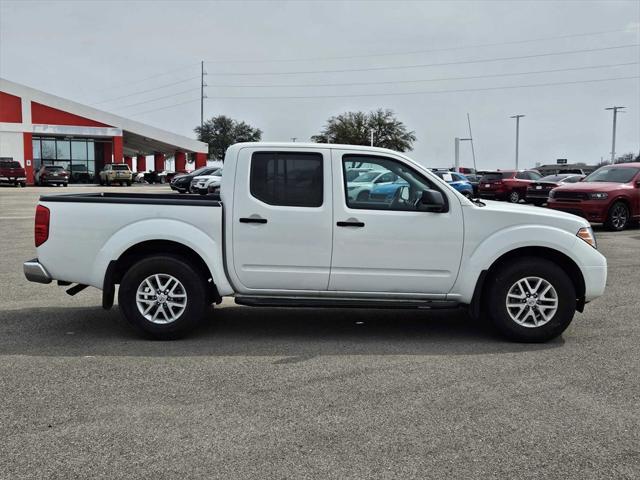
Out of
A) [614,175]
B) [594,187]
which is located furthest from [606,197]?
[614,175]

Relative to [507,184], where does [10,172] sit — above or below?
above

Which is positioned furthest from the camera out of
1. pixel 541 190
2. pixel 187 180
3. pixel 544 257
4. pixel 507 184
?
pixel 187 180

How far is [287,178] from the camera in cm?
619

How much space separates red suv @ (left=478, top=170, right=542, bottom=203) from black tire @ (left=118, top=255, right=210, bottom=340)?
2537 centimetres

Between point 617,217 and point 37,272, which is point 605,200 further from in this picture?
point 37,272

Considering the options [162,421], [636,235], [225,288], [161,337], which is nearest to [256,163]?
[225,288]

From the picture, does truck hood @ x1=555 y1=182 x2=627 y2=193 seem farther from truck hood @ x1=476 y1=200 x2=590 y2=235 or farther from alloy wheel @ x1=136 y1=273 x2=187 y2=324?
alloy wheel @ x1=136 y1=273 x2=187 y2=324

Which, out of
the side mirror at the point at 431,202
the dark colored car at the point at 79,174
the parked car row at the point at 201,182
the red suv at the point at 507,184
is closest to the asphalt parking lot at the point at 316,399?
the side mirror at the point at 431,202

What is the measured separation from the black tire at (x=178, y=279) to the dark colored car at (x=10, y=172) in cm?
4304

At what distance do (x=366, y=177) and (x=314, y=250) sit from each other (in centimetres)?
90

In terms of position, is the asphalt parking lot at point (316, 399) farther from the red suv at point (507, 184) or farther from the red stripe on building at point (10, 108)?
the red stripe on building at point (10, 108)

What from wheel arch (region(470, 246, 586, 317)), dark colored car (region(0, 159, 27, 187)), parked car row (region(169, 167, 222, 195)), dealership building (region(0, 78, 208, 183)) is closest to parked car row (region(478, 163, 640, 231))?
wheel arch (region(470, 246, 586, 317))

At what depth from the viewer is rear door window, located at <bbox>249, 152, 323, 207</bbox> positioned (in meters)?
6.13

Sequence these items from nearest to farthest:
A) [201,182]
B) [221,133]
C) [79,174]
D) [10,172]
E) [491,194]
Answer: [491,194] → [201,182] → [10,172] → [79,174] → [221,133]
